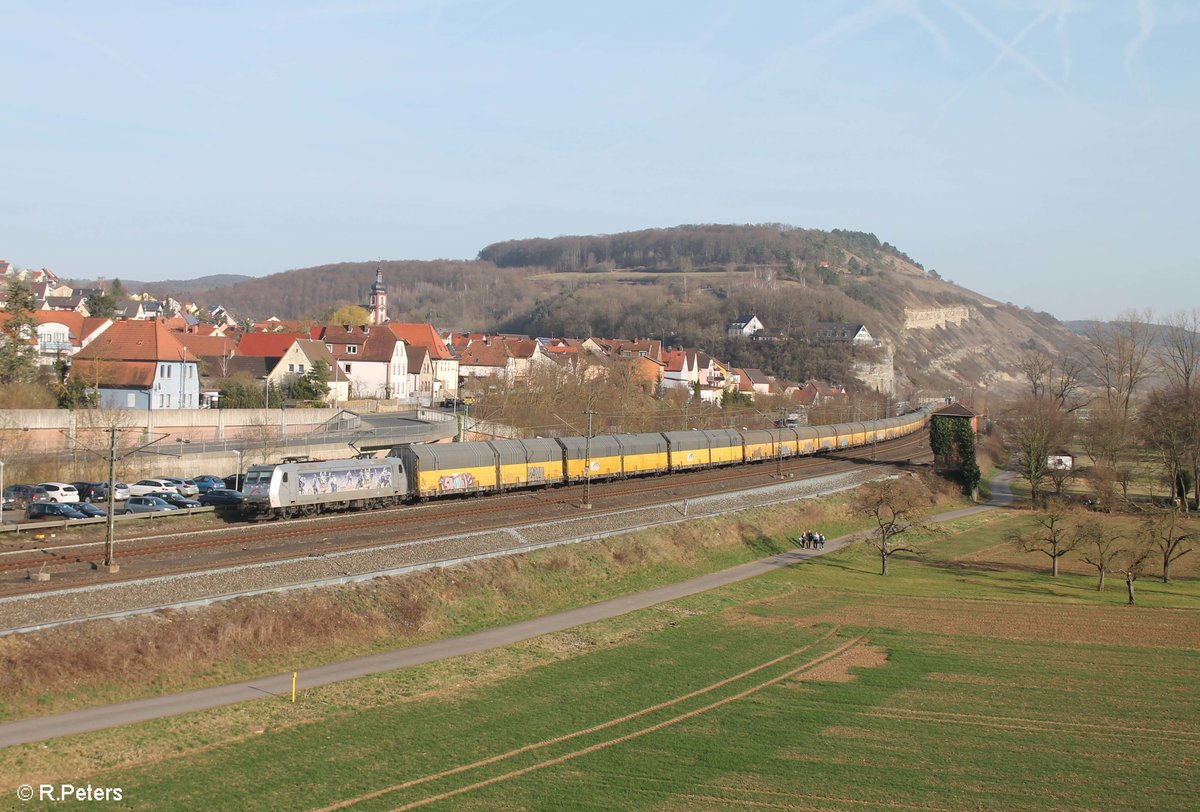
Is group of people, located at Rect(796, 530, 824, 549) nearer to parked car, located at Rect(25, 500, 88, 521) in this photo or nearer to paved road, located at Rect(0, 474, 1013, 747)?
paved road, located at Rect(0, 474, 1013, 747)

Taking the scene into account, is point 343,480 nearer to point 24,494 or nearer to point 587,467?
point 587,467

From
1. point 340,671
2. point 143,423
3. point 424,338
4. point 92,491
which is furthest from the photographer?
point 424,338

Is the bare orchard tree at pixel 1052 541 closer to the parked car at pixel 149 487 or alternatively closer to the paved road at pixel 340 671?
the paved road at pixel 340 671

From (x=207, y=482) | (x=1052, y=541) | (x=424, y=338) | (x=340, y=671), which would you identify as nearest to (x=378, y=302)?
(x=424, y=338)

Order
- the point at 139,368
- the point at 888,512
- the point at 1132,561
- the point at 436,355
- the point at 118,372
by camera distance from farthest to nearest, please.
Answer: the point at 436,355, the point at 139,368, the point at 118,372, the point at 888,512, the point at 1132,561

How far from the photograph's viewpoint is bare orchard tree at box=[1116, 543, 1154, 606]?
42.1m

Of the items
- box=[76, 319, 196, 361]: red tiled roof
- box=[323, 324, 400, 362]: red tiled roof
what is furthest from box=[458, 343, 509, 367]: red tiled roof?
box=[76, 319, 196, 361]: red tiled roof

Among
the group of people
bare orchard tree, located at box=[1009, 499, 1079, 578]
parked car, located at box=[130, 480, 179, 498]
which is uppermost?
parked car, located at box=[130, 480, 179, 498]

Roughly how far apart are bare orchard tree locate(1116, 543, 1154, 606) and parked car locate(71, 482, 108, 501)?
4666cm

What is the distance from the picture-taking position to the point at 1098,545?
45562mm

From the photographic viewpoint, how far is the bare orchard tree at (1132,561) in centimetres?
4209

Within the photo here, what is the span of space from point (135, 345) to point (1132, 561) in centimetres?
6578

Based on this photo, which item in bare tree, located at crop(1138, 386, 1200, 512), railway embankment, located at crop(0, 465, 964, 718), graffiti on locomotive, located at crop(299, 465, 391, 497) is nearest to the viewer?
railway embankment, located at crop(0, 465, 964, 718)

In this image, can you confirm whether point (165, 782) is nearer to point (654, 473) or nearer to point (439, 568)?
point (439, 568)
